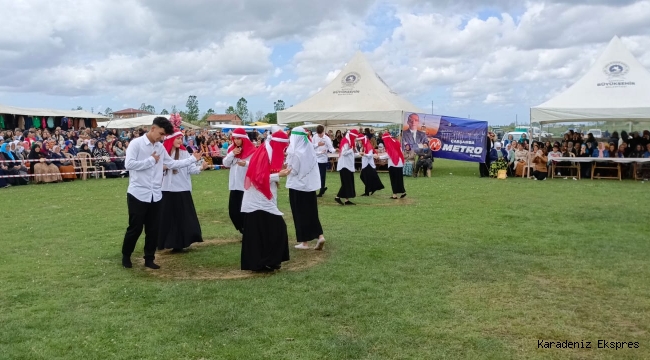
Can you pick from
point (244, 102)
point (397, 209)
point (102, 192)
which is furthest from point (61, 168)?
point (244, 102)

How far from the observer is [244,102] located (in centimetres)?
7994

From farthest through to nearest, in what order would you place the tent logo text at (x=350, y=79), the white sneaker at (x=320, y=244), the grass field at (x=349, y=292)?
the tent logo text at (x=350, y=79) → the white sneaker at (x=320, y=244) → the grass field at (x=349, y=292)

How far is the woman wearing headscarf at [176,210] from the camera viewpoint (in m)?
7.88

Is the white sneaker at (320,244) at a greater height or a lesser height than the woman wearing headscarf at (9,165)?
lesser

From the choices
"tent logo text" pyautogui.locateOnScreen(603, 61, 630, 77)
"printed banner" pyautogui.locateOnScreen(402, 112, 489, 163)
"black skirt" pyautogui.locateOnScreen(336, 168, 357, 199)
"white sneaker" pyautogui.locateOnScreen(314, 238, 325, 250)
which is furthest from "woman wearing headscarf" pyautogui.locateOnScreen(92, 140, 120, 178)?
"tent logo text" pyautogui.locateOnScreen(603, 61, 630, 77)

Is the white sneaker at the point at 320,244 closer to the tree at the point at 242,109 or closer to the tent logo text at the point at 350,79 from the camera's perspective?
the tent logo text at the point at 350,79

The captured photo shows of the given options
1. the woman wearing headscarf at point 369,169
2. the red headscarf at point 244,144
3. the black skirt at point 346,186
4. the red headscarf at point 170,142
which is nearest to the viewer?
the red headscarf at point 170,142

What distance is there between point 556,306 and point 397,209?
22.0 feet

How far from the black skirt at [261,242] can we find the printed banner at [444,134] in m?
15.8

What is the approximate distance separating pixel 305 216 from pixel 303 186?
0.45m

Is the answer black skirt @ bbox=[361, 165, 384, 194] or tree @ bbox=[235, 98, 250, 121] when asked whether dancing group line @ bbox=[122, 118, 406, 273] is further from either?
tree @ bbox=[235, 98, 250, 121]

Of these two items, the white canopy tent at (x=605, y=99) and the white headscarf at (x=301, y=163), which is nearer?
the white headscarf at (x=301, y=163)

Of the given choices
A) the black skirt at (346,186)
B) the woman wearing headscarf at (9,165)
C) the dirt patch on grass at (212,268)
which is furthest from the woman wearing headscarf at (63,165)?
the dirt patch on grass at (212,268)

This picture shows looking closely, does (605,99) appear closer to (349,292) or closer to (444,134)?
(444,134)
